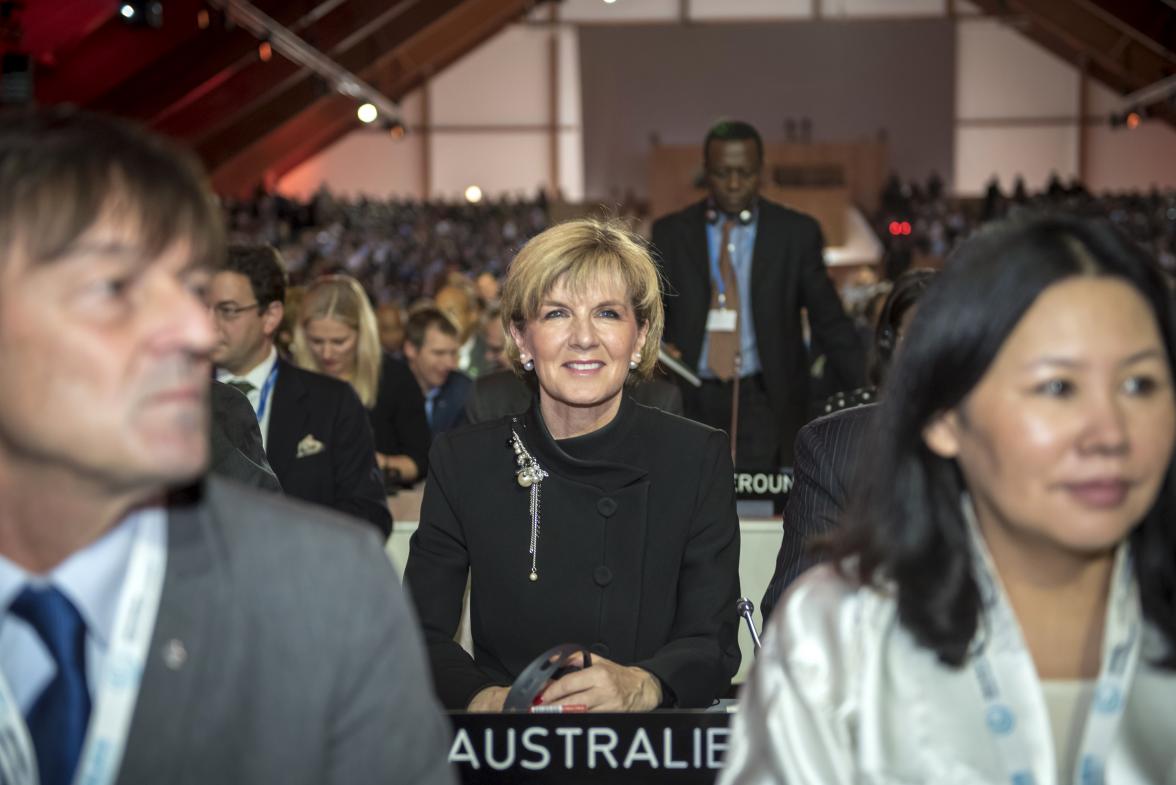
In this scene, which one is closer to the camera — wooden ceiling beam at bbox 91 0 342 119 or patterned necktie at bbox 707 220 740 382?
patterned necktie at bbox 707 220 740 382

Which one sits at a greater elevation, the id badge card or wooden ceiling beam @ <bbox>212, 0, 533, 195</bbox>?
wooden ceiling beam @ <bbox>212, 0, 533, 195</bbox>

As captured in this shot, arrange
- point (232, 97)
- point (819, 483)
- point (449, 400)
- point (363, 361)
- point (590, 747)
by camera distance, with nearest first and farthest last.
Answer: point (590, 747), point (819, 483), point (363, 361), point (449, 400), point (232, 97)

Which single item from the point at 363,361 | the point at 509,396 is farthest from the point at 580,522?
the point at 363,361

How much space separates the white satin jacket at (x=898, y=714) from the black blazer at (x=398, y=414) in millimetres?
4021

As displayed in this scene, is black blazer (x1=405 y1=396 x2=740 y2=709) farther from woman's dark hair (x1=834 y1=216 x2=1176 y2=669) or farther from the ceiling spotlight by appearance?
the ceiling spotlight

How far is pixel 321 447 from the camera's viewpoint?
13.3 feet

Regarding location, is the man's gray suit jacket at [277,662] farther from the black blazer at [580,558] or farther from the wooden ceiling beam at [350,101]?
the wooden ceiling beam at [350,101]

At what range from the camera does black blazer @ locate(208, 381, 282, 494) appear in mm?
2684

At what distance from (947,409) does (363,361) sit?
4.05m

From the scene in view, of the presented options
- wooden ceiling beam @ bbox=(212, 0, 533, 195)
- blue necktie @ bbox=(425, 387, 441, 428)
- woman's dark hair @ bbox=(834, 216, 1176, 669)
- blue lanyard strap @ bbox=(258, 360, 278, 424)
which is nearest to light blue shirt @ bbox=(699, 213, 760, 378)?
blue lanyard strap @ bbox=(258, 360, 278, 424)

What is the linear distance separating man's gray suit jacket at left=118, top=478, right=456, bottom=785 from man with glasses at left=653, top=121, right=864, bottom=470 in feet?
12.4

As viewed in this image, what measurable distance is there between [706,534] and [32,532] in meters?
1.60

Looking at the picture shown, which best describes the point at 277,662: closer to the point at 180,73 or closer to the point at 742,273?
the point at 742,273

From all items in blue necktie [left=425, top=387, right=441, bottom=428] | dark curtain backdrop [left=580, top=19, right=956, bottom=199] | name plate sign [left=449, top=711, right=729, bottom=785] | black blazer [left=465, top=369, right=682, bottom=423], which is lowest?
name plate sign [left=449, top=711, right=729, bottom=785]
